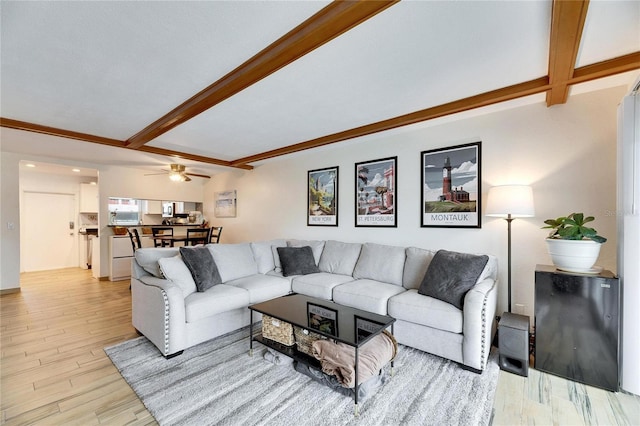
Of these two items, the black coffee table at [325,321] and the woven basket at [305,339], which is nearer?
the black coffee table at [325,321]

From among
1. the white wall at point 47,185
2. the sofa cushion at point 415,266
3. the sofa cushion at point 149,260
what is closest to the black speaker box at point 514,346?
the sofa cushion at point 415,266

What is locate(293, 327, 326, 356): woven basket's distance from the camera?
2188 millimetres

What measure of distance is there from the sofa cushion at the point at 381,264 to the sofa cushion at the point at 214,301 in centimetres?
146

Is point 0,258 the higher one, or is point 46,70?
point 46,70

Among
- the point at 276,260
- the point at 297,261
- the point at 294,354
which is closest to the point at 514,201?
the point at 294,354

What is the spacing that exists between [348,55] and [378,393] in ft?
7.94

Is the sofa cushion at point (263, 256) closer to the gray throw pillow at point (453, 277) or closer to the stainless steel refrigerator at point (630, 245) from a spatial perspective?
the gray throw pillow at point (453, 277)

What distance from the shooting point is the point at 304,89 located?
2.49m

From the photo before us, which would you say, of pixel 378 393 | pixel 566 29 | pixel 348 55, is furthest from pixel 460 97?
pixel 378 393

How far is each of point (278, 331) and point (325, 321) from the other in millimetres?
476

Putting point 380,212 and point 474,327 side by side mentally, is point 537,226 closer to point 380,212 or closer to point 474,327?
point 474,327

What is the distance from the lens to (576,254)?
2.14 meters

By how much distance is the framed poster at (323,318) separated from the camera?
2000mm

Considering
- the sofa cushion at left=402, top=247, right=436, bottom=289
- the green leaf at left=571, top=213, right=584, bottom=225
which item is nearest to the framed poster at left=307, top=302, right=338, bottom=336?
the sofa cushion at left=402, top=247, right=436, bottom=289
